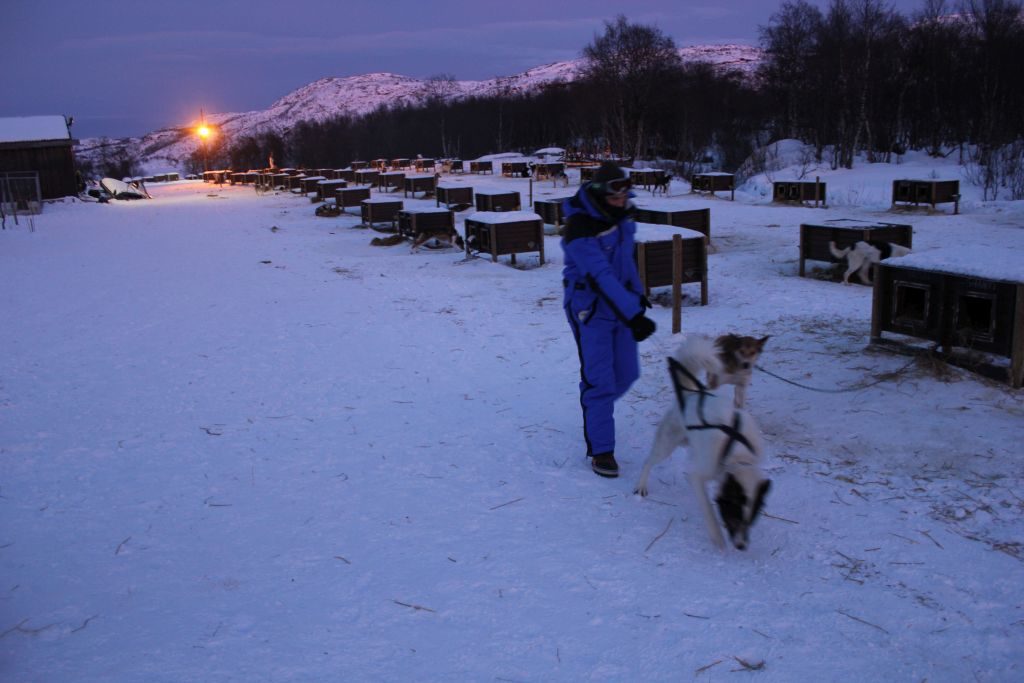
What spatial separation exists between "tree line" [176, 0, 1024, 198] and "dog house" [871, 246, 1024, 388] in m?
20.3

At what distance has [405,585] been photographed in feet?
10.8

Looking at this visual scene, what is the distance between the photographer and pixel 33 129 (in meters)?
37.1

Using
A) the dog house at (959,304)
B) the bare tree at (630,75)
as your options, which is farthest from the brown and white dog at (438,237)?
the bare tree at (630,75)

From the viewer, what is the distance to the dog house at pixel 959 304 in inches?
213

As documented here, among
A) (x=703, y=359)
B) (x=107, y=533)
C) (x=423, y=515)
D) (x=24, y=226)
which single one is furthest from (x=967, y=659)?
(x=24, y=226)

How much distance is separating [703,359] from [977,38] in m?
43.1

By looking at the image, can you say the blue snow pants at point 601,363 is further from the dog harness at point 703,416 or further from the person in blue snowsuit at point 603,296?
the dog harness at point 703,416

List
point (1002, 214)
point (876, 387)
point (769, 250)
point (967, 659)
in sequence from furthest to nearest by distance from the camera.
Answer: point (1002, 214) < point (769, 250) < point (876, 387) < point (967, 659)

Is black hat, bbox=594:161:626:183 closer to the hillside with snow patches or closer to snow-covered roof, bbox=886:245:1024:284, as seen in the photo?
snow-covered roof, bbox=886:245:1024:284

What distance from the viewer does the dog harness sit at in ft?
10.8

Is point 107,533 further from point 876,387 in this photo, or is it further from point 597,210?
point 876,387

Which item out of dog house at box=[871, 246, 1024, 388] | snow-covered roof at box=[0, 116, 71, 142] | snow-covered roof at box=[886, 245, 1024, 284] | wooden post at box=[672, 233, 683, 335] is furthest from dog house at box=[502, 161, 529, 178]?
snow-covered roof at box=[886, 245, 1024, 284]

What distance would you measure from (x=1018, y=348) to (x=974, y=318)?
0.52 meters

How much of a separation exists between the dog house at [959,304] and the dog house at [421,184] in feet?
76.7
